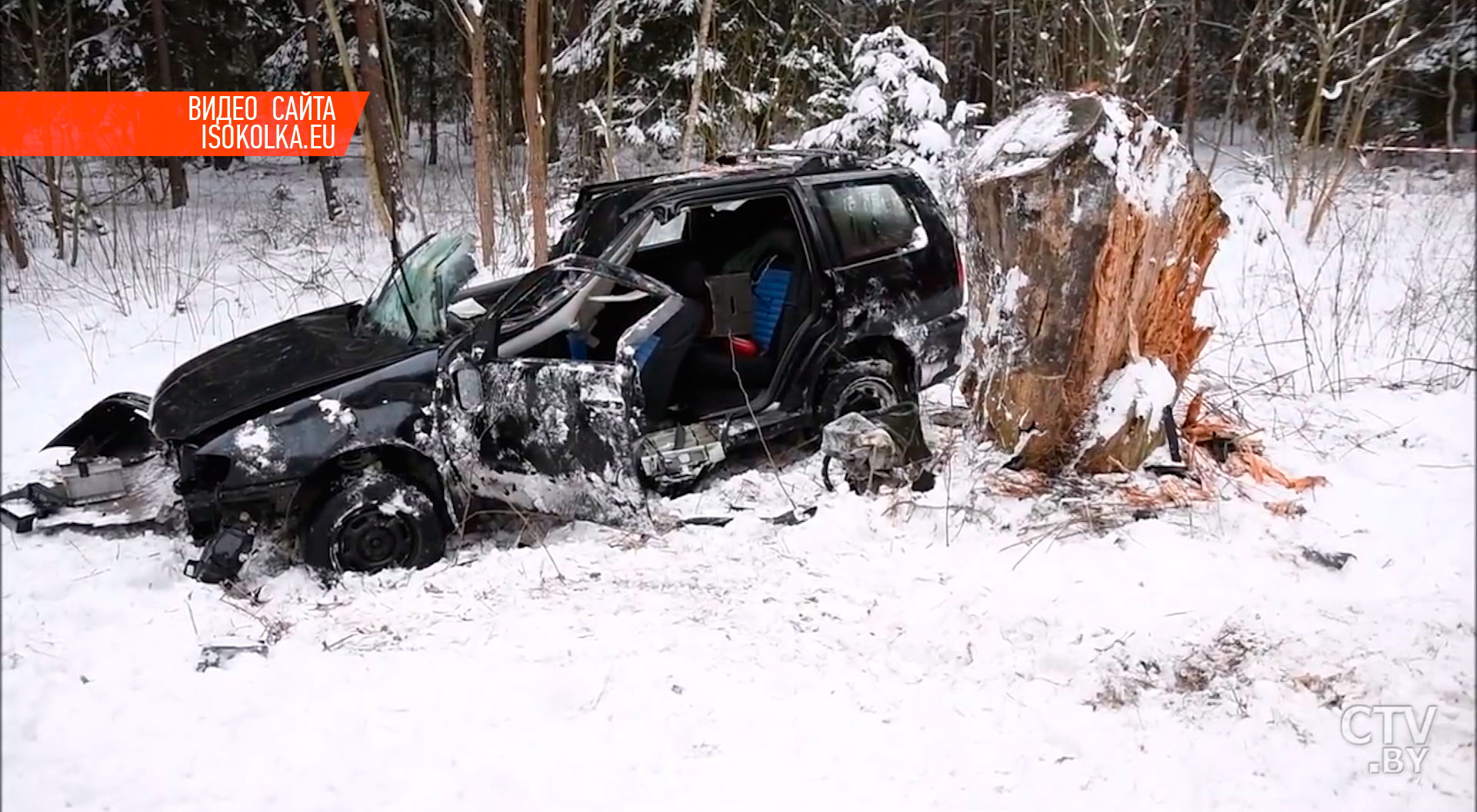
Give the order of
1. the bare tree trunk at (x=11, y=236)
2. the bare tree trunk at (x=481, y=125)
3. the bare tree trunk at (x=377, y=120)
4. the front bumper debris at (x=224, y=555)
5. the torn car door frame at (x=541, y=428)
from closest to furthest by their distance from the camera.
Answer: the front bumper debris at (x=224, y=555) → the torn car door frame at (x=541, y=428) → the bare tree trunk at (x=481, y=125) → the bare tree trunk at (x=11, y=236) → the bare tree trunk at (x=377, y=120)

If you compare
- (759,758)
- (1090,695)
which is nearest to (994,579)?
(1090,695)

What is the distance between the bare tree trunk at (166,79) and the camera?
15555 mm

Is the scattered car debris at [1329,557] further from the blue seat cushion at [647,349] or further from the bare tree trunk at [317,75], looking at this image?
the bare tree trunk at [317,75]

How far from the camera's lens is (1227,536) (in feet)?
15.5

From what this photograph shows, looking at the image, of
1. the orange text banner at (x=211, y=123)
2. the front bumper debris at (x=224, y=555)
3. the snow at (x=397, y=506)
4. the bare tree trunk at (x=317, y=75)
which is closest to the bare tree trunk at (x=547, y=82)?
the orange text banner at (x=211, y=123)

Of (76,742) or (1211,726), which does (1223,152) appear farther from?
(76,742)

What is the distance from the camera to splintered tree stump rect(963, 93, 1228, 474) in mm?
5160

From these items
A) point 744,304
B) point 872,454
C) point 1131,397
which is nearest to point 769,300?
point 744,304

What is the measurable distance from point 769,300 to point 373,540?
9.43 ft

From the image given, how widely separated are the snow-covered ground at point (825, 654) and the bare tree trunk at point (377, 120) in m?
6.72

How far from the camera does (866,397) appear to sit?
241 inches

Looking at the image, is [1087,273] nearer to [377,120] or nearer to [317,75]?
[377,120]

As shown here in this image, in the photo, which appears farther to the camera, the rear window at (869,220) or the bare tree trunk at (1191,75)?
the bare tree trunk at (1191,75)

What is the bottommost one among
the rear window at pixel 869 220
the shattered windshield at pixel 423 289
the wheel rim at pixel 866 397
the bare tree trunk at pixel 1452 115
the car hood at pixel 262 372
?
the wheel rim at pixel 866 397
